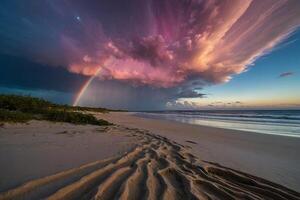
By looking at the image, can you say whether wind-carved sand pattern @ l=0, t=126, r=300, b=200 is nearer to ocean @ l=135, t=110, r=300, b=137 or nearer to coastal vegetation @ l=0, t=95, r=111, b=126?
coastal vegetation @ l=0, t=95, r=111, b=126

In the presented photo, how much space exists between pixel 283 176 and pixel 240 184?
1754 millimetres

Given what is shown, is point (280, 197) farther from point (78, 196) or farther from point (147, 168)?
point (78, 196)

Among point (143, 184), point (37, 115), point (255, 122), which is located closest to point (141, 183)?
point (143, 184)

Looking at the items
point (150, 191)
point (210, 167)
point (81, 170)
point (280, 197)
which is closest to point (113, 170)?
point (81, 170)

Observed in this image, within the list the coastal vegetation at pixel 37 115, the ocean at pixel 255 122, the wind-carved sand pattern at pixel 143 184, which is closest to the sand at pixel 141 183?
the wind-carved sand pattern at pixel 143 184

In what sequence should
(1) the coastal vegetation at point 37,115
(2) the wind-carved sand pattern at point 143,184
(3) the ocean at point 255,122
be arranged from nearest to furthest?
1. (2) the wind-carved sand pattern at point 143,184
2. (1) the coastal vegetation at point 37,115
3. (3) the ocean at point 255,122

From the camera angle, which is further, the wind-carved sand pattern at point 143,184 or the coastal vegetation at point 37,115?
the coastal vegetation at point 37,115

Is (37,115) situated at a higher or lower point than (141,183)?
higher

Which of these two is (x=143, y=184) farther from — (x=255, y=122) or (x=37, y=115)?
(x=255, y=122)

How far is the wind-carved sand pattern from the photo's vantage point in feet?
7.73

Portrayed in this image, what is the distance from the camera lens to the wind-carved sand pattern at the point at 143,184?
2.36 m

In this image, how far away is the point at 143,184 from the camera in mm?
2822

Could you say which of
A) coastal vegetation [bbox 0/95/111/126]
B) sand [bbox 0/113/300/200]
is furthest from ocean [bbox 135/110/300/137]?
coastal vegetation [bbox 0/95/111/126]

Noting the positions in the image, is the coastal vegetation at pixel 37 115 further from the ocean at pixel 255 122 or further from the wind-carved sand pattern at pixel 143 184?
the ocean at pixel 255 122
